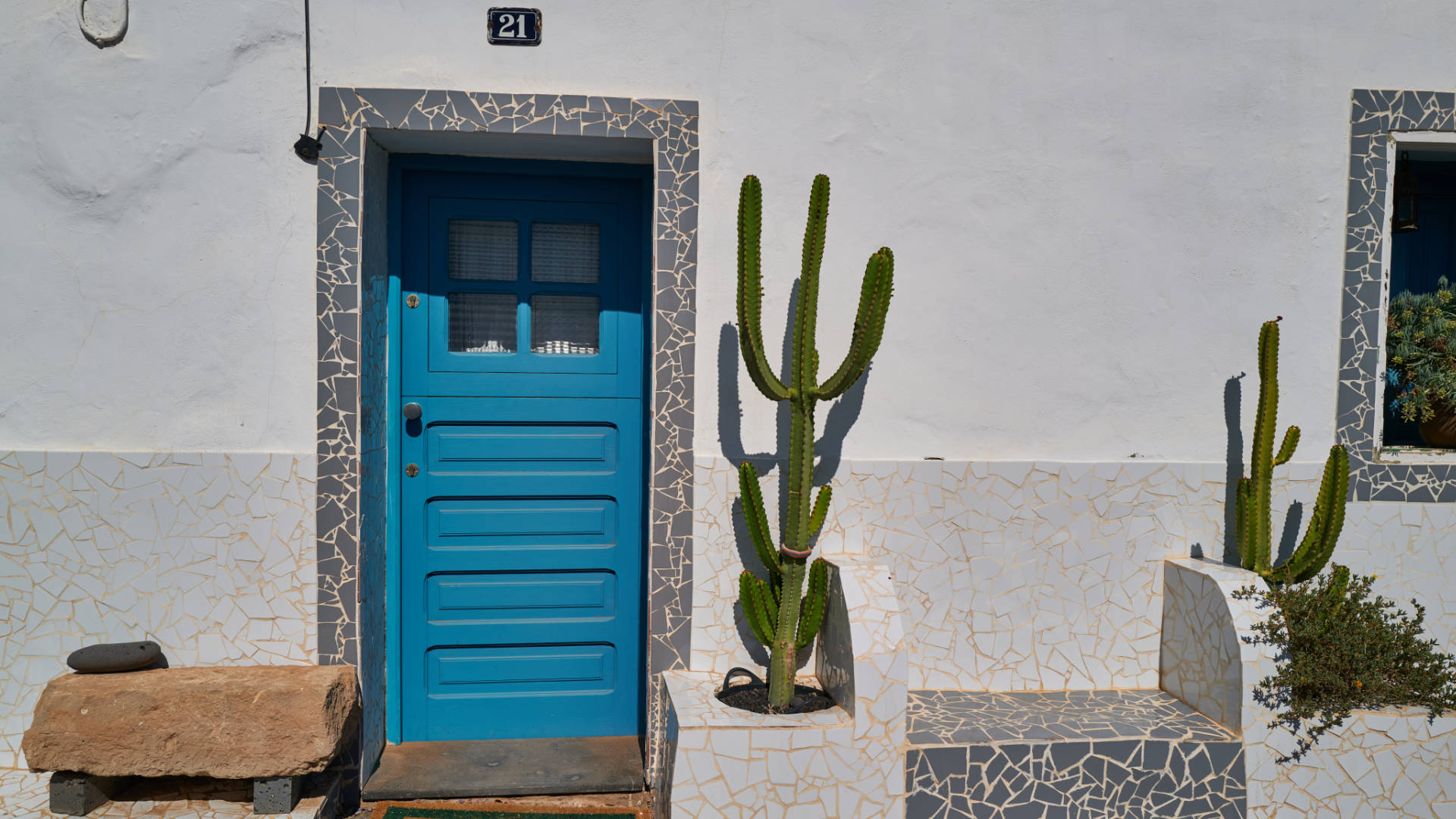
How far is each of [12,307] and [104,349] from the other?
0.32 m

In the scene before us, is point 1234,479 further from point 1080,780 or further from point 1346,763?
point 1080,780

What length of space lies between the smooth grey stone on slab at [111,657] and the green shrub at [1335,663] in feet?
12.1

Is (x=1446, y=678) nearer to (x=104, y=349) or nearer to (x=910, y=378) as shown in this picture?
(x=910, y=378)

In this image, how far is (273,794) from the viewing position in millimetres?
2818

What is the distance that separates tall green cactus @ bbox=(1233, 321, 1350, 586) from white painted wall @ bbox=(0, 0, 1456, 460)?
0.23 metres

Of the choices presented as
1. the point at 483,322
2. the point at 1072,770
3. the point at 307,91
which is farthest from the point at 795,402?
the point at 307,91

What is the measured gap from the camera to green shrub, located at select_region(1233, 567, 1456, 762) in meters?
2.99

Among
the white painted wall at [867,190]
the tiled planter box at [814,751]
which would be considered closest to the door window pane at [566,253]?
the white painted wall at [867,190]

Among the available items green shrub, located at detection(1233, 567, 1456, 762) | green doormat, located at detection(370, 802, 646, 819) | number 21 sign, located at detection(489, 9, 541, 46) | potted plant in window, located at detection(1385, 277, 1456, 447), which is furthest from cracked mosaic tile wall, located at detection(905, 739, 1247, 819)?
number 21 sign, located at detection(489, 9, 541, 46)

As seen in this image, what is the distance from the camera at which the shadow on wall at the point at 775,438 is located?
10.8ft

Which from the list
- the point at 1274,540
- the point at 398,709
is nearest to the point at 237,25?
the point at 398,709

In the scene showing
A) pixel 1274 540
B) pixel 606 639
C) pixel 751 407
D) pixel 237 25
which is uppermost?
pixel 237 25

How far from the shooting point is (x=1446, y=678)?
3115 millimetres

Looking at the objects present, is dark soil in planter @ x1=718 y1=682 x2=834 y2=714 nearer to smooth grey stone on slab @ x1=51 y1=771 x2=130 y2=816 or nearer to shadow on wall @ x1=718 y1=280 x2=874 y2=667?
shadow on wall @ x1=718 y1=280 x2=874 y2=667
